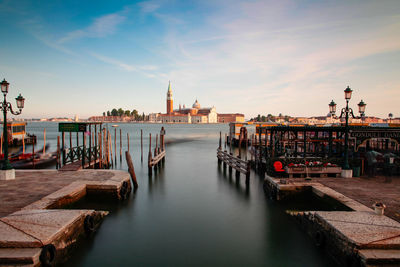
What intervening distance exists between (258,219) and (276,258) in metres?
2.66

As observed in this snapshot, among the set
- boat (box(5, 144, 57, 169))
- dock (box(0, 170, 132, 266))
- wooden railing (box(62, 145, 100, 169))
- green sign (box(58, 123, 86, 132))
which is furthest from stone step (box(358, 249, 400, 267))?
boat (box(5, 144, 57, 169))

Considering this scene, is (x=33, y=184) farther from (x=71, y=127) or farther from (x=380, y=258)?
(x=380, y=258)

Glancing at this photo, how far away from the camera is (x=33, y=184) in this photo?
31.5 ft

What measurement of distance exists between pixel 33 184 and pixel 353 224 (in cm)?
1051

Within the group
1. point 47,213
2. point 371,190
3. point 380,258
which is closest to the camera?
point 380,258

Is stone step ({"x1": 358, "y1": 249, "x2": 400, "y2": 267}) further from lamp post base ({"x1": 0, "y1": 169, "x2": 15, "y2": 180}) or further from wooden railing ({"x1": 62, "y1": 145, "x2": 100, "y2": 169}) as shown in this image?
wooden railing ({"x1": 62, "y1": 145, "x2": 100, "y2": 169})

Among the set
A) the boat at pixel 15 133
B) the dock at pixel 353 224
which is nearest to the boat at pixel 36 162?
the boat at pixel 15 133

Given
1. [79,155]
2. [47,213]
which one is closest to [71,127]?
[79,155]

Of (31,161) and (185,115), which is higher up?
(185,115)

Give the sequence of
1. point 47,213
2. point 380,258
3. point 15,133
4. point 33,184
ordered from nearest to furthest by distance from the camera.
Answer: point 380,258, point 47,213, point 33,184, point 15,133

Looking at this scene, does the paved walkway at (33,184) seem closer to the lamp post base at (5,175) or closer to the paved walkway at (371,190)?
the lamp post base at (5,175)

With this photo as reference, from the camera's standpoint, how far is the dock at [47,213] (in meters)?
5.01

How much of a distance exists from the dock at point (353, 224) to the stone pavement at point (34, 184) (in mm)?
7875

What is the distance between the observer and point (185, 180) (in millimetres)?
16031
